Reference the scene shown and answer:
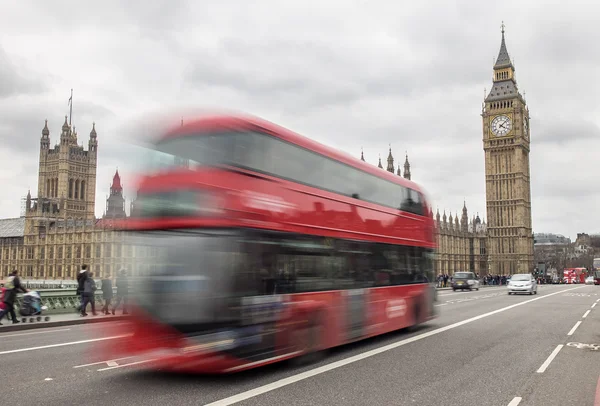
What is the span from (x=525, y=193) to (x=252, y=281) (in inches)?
3848

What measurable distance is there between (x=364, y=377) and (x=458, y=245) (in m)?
88.3

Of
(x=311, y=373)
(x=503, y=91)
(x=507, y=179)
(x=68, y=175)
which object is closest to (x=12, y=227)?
(x=68, y=175)

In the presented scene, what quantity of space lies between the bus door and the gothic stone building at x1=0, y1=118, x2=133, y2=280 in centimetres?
7050

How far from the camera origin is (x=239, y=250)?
26.1 ft

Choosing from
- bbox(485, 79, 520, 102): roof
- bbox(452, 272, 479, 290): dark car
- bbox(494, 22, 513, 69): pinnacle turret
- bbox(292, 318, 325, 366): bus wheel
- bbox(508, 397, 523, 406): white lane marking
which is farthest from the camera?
bbox(494, 22, 513, 69): pinnacle turret

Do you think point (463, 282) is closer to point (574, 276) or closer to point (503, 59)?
point (574, 276)

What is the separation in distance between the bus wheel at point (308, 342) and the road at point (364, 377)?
→ 247 mm

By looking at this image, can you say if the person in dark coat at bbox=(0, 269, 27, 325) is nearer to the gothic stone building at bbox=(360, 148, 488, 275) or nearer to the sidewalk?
the sidewalk

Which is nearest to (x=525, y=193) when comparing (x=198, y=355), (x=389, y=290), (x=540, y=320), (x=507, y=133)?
(x=507, y=133)

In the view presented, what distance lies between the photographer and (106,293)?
66.6 feet

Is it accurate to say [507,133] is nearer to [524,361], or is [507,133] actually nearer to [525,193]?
[525,193]

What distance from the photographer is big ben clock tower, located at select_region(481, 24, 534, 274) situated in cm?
9294

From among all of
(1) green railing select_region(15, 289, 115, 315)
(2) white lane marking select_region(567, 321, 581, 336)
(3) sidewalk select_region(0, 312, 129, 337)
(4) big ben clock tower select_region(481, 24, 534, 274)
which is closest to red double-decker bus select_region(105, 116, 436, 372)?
(2) white lane marking select_region(567, 321, 581, 336)

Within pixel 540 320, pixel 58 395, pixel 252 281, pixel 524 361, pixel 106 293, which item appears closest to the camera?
pixel 58 395
